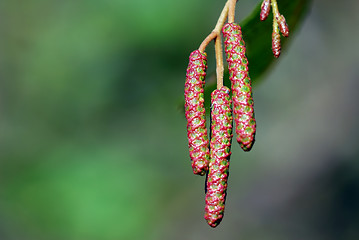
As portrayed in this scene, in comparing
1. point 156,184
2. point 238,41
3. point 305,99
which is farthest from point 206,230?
point 238,41

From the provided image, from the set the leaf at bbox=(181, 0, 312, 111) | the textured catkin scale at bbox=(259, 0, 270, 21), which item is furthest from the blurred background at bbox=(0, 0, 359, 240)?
the textured catkin scale at bbox=(259, 0, 270, 21)

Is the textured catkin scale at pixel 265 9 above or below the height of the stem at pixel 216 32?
above

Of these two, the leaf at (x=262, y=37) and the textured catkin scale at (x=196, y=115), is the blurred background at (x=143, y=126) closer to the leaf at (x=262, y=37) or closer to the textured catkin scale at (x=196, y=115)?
the leaf at (x=262, y=37)

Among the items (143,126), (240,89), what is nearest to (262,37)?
(240,89)

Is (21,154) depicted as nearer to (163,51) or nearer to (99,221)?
(99,221)

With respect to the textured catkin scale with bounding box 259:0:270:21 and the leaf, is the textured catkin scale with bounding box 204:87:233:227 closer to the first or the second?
the textured catkin scale with bounding box 259:0:270:21

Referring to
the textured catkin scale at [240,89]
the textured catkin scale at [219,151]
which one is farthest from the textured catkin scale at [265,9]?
the textured catkin scale at [219,151]

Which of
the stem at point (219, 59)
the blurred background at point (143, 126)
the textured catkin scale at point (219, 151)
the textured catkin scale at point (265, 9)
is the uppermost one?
the textured catkin scale at point (265, 9)

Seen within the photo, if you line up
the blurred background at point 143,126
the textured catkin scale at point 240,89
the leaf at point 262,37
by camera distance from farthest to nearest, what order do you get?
the blurred background at point 143,126 → the leaf at point 262,37 → the textured catkin scale at point 240,89
